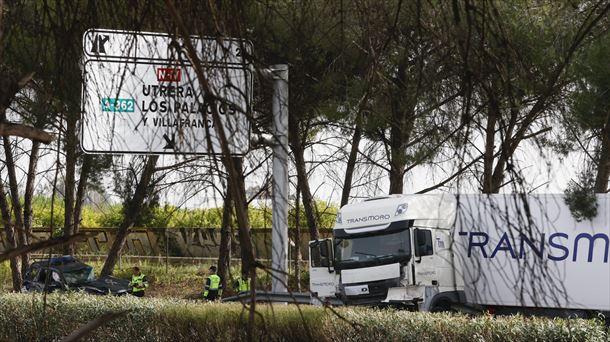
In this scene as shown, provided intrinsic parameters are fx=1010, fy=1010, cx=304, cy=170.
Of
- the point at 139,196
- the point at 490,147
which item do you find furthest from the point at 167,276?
the point at 490,147

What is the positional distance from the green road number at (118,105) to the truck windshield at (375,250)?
14073mm

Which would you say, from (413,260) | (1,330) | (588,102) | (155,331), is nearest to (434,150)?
(588,102)

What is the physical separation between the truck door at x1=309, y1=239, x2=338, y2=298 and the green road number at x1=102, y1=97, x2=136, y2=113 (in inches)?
587

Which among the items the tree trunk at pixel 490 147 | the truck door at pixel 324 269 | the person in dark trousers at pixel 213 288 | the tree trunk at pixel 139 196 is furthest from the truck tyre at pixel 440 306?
the tree trunk at pixel 490 147

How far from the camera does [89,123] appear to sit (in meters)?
3.72

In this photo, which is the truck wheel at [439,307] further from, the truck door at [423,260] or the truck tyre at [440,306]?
the truck door at [423,260]

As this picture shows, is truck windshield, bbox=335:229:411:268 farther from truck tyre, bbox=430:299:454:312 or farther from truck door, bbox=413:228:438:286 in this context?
truck tyre, bbox=430:299:454:312

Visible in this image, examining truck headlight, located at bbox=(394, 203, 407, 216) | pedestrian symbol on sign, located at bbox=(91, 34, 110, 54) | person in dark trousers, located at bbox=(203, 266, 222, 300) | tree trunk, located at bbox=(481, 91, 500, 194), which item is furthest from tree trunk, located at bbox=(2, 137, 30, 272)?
truck headlight, located at bbox=(394, 203, 407, 216)

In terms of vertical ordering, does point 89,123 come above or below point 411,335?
above

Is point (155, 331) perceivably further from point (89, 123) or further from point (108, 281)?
point (108, 281)

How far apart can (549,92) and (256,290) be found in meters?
1.54

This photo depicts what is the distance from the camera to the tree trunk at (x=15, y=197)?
3.51 metres

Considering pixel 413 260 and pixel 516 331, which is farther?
pixel 413 260

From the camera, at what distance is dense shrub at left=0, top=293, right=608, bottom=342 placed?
8.72 m
